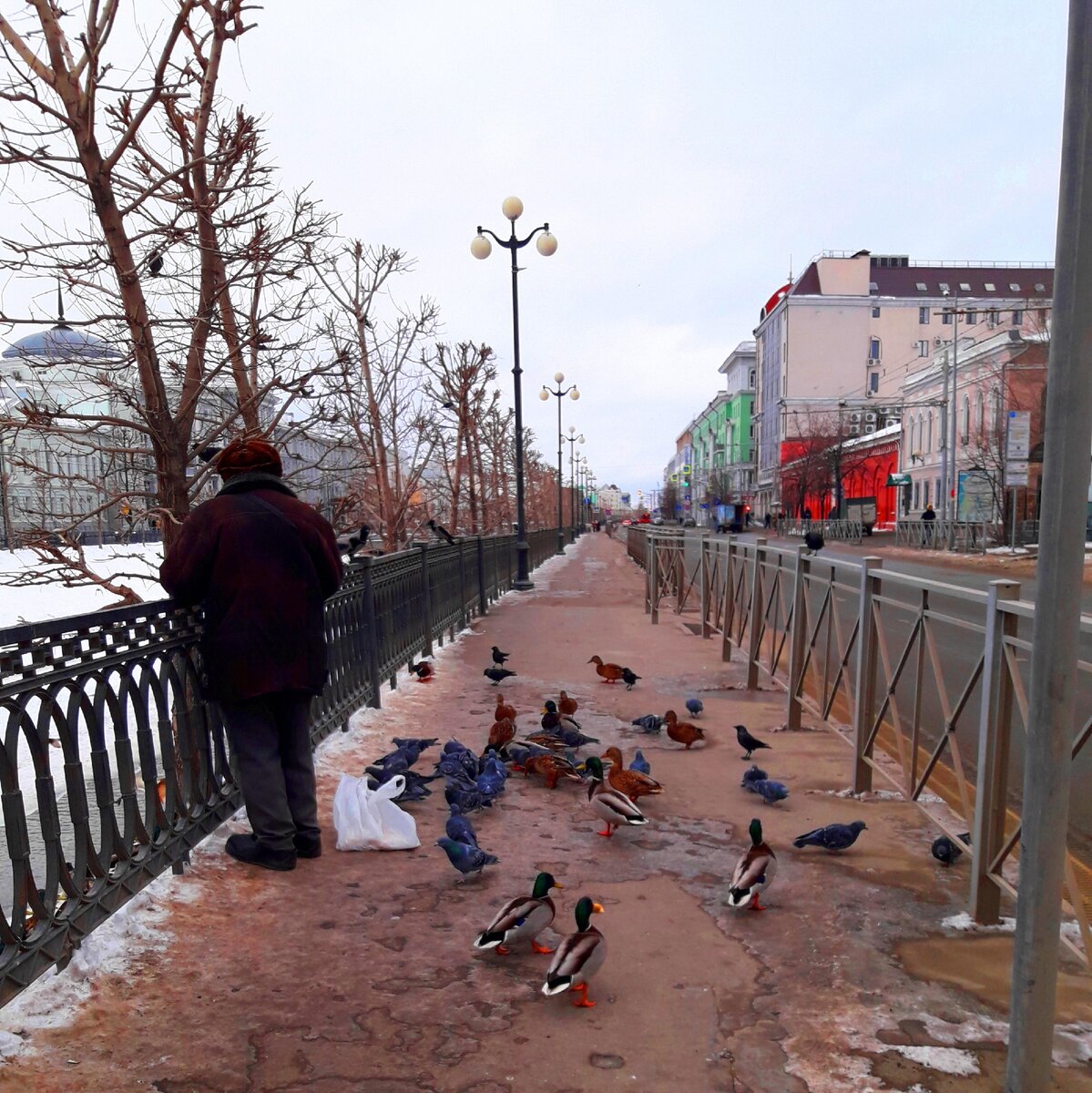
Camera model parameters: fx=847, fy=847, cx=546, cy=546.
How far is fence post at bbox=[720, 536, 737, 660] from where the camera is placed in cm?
952

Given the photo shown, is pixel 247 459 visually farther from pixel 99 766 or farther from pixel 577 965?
pixel 577 965

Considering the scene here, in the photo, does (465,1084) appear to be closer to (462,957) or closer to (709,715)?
(462,957)

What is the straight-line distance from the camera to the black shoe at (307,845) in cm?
420

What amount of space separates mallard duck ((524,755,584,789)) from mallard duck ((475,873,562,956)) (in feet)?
6.92

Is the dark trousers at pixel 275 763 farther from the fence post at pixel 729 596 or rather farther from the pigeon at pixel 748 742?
the fence post at pixel 729 596

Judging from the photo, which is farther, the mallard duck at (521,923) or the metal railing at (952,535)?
the metal railing at (952,535)

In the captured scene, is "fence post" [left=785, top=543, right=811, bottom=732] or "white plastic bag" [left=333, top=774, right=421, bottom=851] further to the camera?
"fence post" [left=785, top=543, right=811, bottom=732]

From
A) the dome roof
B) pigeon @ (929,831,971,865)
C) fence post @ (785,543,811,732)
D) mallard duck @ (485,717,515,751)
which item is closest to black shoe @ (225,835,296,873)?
mallard duck @ (485,717,515,751)

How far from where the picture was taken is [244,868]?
13.1ft

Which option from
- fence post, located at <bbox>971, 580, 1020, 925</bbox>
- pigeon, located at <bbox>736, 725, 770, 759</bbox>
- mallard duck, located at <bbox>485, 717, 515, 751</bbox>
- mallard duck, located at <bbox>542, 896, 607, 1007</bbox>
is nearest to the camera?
mallard duck, located at <bbox>542, 896, 607, 1007</bbox>

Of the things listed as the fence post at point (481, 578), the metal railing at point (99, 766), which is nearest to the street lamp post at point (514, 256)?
the fence post at point (481, 578)

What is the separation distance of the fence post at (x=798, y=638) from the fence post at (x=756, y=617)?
54.3 inches

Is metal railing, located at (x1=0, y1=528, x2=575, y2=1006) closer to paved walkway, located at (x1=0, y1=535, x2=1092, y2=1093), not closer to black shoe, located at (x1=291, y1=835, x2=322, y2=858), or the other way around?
paved walkway, located at (x1=0, y1=535, x2=1092, y2=1093)

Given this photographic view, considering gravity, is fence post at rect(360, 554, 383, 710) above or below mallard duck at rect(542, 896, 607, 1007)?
above
